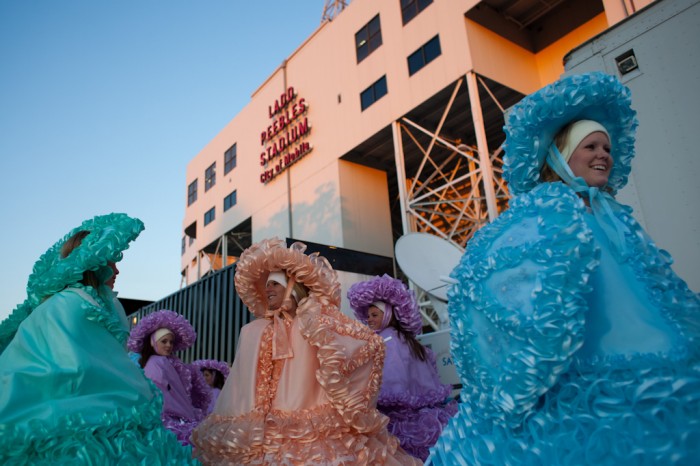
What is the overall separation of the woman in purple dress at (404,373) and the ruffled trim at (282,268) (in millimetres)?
1105

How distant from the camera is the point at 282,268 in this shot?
3.68m

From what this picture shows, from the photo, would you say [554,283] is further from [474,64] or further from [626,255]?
[474,64]

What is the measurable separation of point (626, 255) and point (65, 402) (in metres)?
2.28

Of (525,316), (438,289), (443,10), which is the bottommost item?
(525,316)

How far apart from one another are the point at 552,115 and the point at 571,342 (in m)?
0.96

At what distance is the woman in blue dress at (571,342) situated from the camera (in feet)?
3.92

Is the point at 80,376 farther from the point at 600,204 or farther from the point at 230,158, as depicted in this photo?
the point at 230,158

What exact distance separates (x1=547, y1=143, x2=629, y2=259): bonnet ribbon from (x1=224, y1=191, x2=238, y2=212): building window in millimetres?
18230

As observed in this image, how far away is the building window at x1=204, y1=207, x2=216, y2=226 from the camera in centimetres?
2070

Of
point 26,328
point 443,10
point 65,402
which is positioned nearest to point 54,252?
point 26,328

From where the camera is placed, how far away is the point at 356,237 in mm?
14305

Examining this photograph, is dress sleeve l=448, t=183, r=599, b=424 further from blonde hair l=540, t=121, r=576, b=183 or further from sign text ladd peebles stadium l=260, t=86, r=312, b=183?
sign text ladd peebles stadium l=260, t=86, r=312, b=183

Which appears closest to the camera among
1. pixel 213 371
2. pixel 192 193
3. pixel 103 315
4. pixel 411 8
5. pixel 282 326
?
pixel 103 315

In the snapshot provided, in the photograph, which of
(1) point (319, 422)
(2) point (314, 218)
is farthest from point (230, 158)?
(1) point (319, 422)
